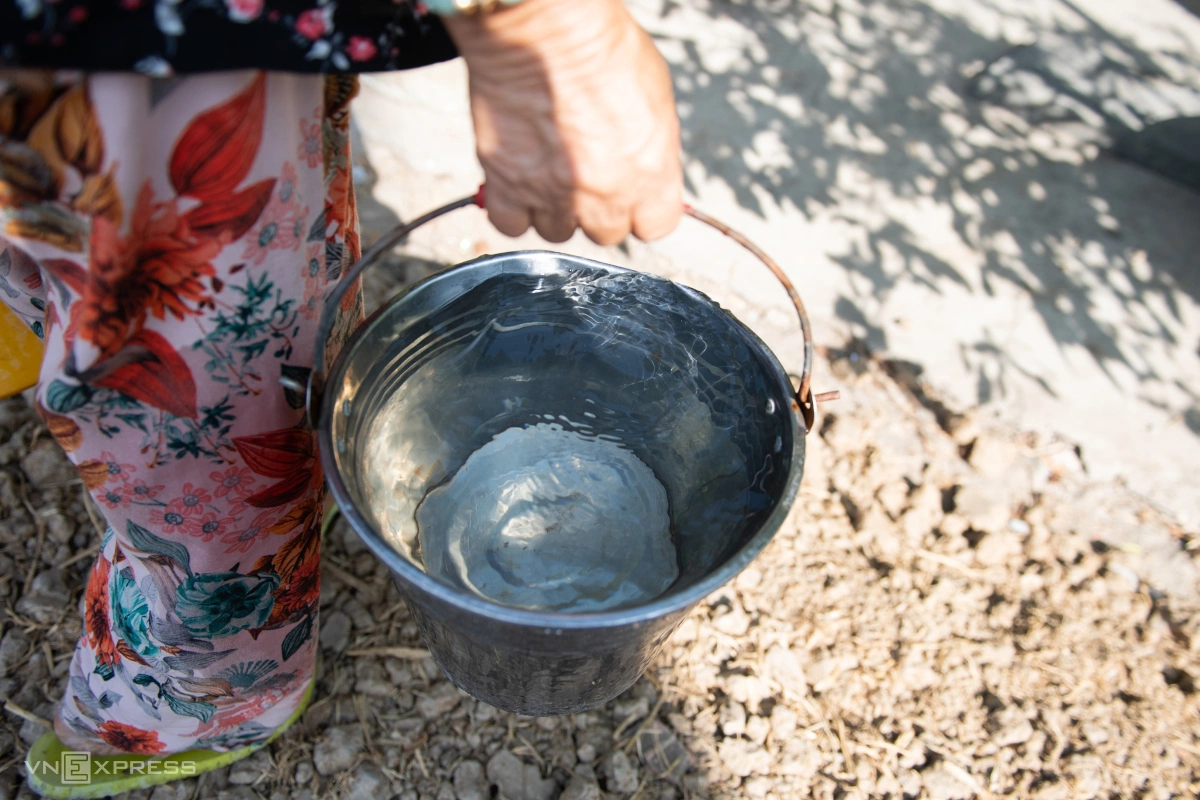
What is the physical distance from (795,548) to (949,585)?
1.35 ft

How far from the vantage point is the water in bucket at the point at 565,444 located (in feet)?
4.57

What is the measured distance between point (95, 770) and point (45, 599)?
0.45 meters

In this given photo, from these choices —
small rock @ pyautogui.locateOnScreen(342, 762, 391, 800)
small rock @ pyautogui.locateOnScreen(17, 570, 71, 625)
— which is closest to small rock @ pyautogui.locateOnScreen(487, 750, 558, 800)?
small rock @ pyautogui.locateOnScreen(342, 762, 391, 800)

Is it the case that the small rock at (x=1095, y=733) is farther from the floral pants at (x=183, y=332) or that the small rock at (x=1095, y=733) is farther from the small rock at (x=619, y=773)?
the floral pants at (x=183, y=332)

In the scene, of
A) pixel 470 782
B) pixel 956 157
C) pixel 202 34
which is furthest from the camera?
pixel 956 157

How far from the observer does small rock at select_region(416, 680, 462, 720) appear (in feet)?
5.73

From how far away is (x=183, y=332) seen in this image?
3.18ft

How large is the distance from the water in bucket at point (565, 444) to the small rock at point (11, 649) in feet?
3.31

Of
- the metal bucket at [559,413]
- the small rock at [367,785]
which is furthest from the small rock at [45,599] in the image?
the metal bucket at [559,413]

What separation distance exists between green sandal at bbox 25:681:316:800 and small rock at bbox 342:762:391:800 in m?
0.27

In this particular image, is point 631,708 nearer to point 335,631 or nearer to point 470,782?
point 470,782

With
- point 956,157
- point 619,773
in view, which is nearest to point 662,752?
point 619,773

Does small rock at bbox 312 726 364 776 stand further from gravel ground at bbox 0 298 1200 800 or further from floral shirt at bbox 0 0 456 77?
floral shirt at bbox 0 0 456 77

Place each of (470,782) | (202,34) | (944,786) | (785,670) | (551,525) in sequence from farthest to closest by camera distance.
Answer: (785,670)
(944,786)
(470,782)
(551,525)
(202,34)
